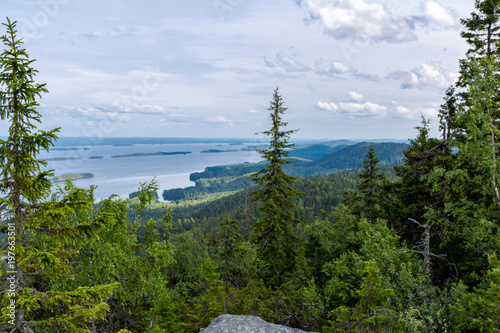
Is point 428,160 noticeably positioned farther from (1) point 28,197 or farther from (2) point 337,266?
(1) point 28,197

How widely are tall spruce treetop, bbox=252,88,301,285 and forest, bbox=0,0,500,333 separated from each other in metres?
0.10

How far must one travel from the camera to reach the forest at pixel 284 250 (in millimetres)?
6168

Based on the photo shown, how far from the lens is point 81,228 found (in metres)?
6.36

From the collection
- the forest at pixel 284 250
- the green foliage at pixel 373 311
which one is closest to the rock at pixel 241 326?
the forest at pixel 284 250

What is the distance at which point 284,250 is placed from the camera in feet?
62.8

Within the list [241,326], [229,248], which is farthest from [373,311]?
[229,248]

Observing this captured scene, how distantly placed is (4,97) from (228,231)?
13.2 metres

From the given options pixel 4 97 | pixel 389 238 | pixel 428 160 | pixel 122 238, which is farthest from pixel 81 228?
pixel 428 160

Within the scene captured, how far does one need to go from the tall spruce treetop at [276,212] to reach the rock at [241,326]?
8723 millimetres

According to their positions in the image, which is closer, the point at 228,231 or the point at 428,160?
the point at 428,160

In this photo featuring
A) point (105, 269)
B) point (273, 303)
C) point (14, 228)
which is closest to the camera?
point (14, 228)

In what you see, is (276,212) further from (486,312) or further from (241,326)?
(486,312)

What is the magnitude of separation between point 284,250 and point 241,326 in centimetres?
992

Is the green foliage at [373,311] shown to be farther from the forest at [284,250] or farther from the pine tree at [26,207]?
the pine tree at [26,207]
